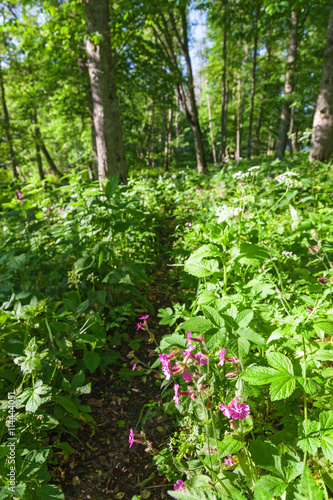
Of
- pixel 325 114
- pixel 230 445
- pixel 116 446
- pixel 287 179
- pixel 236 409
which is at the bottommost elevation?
pixel 116 446

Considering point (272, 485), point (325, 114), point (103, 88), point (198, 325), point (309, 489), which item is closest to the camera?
point (309, 489)

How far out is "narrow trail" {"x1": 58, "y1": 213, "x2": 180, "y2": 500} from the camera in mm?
1545

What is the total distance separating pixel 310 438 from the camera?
1018mm

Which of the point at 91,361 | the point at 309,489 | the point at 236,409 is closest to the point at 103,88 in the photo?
the point at 91,361

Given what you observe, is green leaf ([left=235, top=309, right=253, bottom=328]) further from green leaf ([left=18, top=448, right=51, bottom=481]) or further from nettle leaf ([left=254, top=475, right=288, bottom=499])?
green leaf ([left=18, top=448, right=51, bottom=481])

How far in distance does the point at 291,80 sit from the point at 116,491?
11475 mm

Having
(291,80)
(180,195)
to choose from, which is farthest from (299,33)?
(180,195)

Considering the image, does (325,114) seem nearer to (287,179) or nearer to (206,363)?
(287,179)

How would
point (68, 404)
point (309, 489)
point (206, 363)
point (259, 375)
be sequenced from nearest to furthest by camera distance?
point (309, 489) < point (259, 375) < point (206, 363) < point (68, 404)

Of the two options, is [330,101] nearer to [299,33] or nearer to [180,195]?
[180,195]

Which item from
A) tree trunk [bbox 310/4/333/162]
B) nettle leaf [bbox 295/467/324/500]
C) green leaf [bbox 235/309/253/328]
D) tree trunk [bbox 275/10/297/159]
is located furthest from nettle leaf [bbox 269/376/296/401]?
tree trunk [bbox 275/10/297/159]

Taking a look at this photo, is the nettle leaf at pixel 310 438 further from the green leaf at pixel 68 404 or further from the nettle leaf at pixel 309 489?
the green leaf at pixel 68 404

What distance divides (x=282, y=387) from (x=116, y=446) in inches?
52.6

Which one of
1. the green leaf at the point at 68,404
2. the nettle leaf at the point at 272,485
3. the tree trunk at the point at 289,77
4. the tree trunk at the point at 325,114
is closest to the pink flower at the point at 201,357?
the nettle leaf at the point at 272,485
